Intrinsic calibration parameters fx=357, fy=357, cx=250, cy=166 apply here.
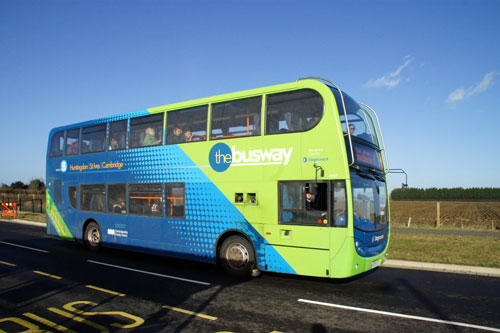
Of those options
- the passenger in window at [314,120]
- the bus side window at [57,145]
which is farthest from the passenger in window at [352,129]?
the bus side window at [57,145]

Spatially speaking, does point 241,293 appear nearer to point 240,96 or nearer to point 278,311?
point 278,311

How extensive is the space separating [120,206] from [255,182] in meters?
5.18

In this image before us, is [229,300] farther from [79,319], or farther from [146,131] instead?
[146,131]

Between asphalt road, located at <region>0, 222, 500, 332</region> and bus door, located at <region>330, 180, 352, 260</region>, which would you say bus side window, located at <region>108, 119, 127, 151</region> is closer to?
asphalt road, located at <region>0, 222, 500, 332</region>

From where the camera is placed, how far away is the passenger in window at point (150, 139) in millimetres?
9977

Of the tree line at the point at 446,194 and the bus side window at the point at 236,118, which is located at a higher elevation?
the bus side window at the point at 236,118

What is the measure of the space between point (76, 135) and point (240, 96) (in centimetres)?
724

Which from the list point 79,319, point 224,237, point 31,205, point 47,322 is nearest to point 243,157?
point 224,237

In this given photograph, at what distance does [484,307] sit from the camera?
609 cm

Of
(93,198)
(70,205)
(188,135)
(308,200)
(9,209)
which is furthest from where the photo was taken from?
(9,209)

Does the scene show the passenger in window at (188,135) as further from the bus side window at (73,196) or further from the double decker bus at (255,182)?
the bus side window at (73,196)

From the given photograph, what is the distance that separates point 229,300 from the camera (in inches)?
252

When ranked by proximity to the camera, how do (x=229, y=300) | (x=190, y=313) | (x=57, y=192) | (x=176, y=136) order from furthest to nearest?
(x=57, y=192)
(x=176, y=136)
(x=229, y=300)
(x=190, y=313)

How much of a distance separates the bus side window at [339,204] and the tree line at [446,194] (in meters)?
84.3
